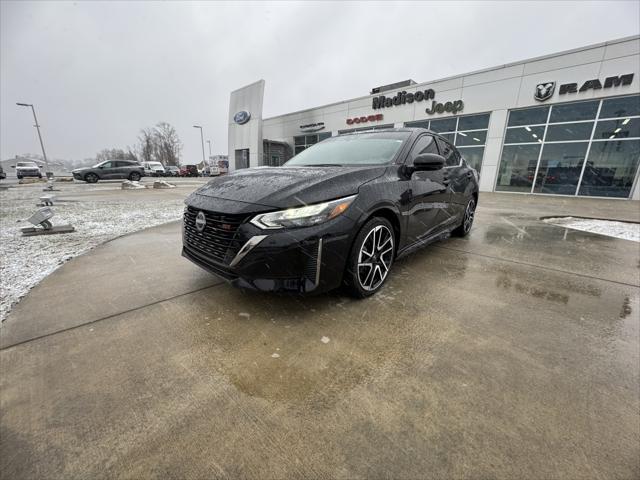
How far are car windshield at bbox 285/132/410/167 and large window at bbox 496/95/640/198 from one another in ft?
43.5

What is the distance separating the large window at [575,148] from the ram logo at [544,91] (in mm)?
442

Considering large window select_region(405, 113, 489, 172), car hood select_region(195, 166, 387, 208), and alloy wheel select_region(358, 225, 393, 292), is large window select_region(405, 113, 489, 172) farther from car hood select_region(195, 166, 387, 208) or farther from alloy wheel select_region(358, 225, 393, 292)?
car hood select_region(195, 166, 387, 208)

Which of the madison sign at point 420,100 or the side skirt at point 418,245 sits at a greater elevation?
the madison sign at point 420,100

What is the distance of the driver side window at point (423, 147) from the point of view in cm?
299

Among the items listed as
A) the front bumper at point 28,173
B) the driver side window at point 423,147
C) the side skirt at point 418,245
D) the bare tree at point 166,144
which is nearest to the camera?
the side skirt at point 418,245

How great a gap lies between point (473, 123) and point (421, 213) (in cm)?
1451

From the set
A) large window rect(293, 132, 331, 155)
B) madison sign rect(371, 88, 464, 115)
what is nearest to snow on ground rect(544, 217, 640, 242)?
madison sign rect(371, 88, 464, 115)

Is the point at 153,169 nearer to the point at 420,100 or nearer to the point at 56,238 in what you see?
the point at 420,100

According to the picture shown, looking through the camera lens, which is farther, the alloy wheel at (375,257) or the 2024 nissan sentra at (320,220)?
the alloy wheel at (375,257)

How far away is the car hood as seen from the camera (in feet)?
6.75

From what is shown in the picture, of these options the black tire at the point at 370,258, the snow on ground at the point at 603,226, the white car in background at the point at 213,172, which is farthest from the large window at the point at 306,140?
the black tire at the point at 370,258

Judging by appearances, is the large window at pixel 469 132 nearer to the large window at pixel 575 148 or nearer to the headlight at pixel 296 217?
the large window at pixel 575 148

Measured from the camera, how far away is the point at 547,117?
12.4m

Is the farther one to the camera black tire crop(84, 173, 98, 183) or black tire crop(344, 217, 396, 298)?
black tire crop(84, 173, 98, 183)
